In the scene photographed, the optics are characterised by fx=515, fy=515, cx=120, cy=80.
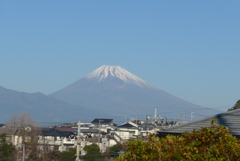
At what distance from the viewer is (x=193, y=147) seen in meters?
8.12

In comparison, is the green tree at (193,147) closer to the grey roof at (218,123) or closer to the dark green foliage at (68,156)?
the grey roof at (218,123)

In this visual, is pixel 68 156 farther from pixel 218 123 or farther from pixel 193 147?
pixel 193 147

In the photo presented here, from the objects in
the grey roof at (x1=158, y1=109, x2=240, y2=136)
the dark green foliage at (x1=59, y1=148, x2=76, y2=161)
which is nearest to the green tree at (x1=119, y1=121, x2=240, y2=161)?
the grey roof at (x1=158, y1=109, x2=240, y2=136)

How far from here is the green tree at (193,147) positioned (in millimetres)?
7758

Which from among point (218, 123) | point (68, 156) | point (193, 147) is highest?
point (218, 123)

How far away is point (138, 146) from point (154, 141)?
29 centimetres

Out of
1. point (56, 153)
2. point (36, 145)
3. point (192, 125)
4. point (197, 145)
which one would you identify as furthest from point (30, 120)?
point (197, 145)

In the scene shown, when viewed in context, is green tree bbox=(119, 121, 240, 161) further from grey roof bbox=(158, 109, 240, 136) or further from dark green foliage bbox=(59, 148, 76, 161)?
dark green foliage bbox=(59, 148, 76, 161)

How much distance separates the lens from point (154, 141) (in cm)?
884

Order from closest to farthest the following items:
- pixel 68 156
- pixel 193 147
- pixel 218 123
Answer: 1. pixel 193 147
2. pixel 218 123
3. pixel 68 156

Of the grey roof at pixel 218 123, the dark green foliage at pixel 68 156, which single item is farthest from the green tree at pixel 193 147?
the dark green foliage at pixel 68 156

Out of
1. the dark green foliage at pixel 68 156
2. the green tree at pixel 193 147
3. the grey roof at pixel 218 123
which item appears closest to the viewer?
the green tree at pixel 193 147

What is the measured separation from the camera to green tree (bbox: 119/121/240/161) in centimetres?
776

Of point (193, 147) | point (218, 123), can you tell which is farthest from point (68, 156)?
point (193, 147)
